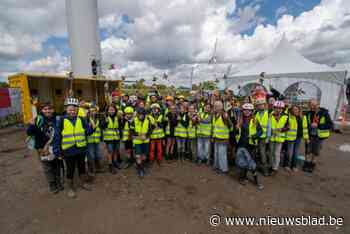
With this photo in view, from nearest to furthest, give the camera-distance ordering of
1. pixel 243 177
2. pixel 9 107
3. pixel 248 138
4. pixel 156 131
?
1. pixel 248 138
2. pixel 243 177
3. pixel 156 131
4. pixel 9 107

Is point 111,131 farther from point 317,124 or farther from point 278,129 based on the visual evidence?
point 317,124

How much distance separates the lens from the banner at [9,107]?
33.7 ft

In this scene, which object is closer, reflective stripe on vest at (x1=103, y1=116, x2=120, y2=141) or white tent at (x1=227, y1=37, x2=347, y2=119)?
reflective stripe on vest at (x1=103, y1=116, x2=120, y2=141)

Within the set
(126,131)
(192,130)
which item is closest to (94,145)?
(126,131)

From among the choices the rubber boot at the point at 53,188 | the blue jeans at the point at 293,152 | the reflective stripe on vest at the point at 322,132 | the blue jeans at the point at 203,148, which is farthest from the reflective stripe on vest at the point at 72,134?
the reflective stripe on vest at the point at 322,132

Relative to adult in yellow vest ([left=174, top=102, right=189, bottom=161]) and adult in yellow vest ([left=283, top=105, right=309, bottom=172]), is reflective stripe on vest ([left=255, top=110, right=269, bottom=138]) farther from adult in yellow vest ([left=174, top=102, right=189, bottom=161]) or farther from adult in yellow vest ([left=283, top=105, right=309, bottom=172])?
adult in yellow vest ([left=174, top=102, right=189, bottom=161])

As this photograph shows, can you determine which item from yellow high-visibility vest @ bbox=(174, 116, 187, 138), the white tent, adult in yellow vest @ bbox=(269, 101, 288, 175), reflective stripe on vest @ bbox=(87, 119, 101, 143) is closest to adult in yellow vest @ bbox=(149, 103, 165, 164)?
yellow high-visibility vest @ bbox=(174, 116, 187, 138)

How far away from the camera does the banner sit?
33.7 ft

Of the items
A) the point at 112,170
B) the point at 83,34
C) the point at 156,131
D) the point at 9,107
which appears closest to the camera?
the point at 112,170

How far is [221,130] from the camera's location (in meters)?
4.25

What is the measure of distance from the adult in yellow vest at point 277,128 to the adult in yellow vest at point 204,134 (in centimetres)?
161

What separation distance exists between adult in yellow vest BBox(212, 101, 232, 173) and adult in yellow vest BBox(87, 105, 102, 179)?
3.08 m

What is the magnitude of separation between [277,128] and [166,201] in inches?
130

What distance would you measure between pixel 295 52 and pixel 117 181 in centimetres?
1581
